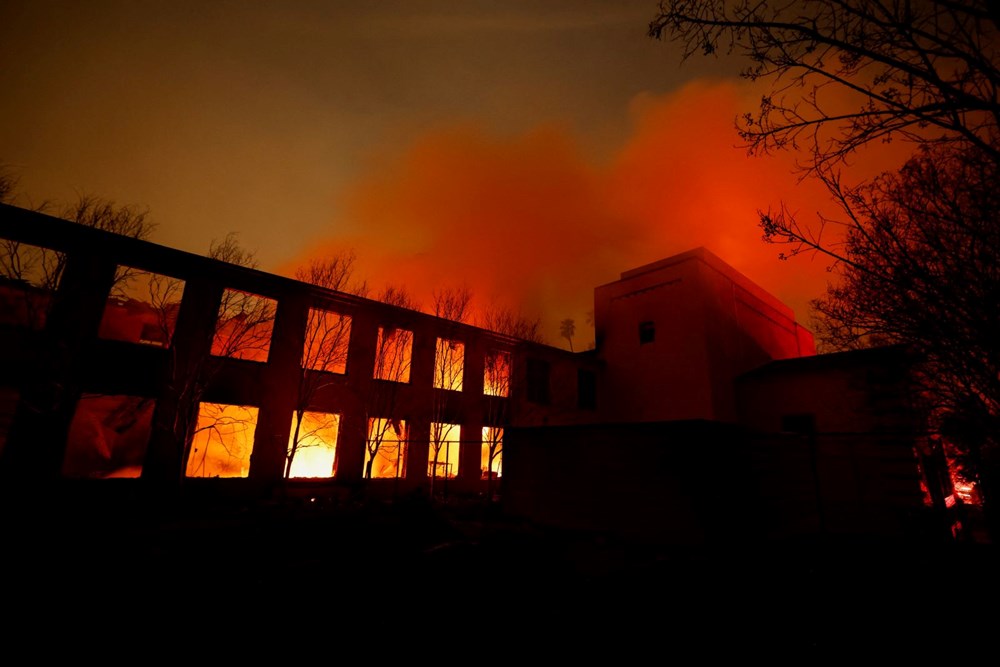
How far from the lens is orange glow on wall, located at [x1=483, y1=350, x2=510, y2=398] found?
1950 centimetres

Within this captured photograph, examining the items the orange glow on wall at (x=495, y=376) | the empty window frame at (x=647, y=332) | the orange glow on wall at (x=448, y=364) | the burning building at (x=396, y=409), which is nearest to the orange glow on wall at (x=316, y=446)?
the burning building at (x=396, y=409)

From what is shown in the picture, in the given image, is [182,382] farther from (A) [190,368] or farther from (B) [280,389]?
(B) [280,389]

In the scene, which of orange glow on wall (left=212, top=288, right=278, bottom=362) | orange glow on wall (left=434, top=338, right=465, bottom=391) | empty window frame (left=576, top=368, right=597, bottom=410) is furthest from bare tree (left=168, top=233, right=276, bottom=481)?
empty window frame (left=576, top=368, right=597, bottom=410)

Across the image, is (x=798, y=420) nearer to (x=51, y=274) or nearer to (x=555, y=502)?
(x=555, y=502)

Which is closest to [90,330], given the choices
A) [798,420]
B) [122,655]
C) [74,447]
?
[74,447]

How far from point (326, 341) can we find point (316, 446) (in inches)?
147

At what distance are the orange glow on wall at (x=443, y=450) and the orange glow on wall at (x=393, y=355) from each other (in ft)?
8.21

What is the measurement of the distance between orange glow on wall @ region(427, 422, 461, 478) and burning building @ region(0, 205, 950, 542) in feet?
0.29

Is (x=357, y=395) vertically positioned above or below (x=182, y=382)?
above

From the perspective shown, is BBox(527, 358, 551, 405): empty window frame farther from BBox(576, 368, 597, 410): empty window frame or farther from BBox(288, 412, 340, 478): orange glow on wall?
BBox(288, 412, 340, 478): orange glow on wall

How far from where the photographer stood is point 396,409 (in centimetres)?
1653

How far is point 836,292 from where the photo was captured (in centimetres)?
1105

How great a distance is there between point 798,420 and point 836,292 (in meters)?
10.3

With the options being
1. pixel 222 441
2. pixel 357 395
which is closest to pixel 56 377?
pixel 222 441
